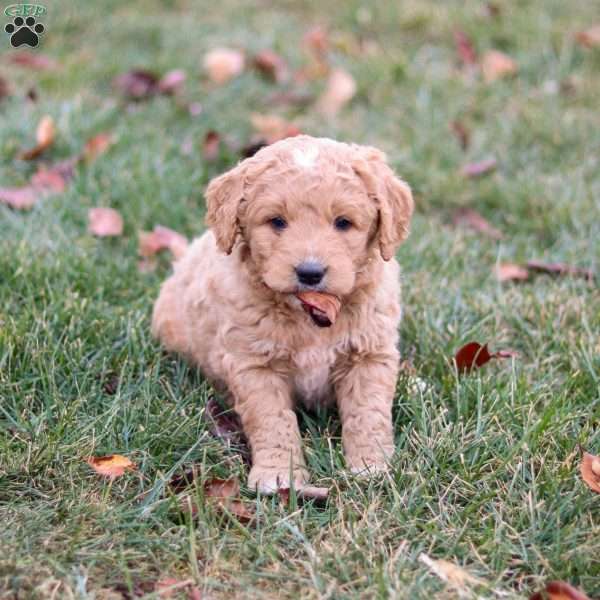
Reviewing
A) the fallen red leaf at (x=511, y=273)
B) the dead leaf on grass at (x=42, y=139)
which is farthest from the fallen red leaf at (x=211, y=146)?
the fallen red leaf at (x=511, y=273)

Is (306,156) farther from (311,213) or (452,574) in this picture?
(452,574)

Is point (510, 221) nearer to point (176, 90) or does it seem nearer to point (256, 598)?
point (176, 90)

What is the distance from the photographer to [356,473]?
3551 millimetres

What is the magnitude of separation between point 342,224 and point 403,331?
1.11 m

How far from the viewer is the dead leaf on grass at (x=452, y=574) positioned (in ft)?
9.91

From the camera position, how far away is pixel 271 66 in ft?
24.1

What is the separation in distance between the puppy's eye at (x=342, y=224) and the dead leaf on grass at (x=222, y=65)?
3970 mm

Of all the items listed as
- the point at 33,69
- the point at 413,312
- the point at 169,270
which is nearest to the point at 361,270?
the point at 413,312

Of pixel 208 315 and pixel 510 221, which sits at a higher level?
pixel 208 315

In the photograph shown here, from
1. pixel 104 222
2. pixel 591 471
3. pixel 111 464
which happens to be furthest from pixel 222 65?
pixel 591 471

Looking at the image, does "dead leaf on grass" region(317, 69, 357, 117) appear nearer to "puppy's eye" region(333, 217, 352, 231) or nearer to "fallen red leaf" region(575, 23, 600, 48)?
"fallen red leaf" region(575, 23, 600, 48)

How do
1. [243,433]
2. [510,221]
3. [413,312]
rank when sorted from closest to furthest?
1. [243,433]
2. [413,312]
3. [510,221]

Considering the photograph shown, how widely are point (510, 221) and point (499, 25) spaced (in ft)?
8.95

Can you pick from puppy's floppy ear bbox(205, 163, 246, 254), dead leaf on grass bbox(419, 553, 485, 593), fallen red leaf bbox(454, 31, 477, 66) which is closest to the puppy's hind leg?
puppy's floppy ear bbox(205, 163, 246, 254)
